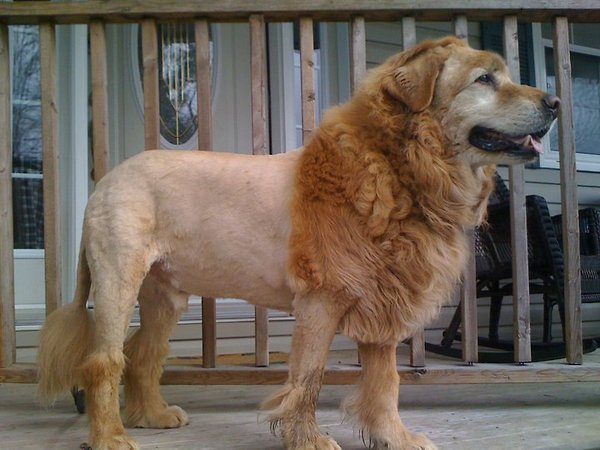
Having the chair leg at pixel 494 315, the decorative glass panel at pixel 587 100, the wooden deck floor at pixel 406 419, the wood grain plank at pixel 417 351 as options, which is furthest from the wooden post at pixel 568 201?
the decorative glass panel at pixel 587 100

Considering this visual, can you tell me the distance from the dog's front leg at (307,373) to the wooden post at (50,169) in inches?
53.3

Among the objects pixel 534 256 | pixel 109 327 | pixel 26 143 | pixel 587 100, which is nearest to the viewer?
pixel 109 327

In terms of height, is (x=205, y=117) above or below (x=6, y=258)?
above

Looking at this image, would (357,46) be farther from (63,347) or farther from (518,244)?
(63,347)

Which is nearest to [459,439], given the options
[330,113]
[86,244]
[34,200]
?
[330,113]

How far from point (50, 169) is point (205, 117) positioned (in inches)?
32.0

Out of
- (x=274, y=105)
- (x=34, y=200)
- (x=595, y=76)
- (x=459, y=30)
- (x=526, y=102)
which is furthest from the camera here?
(x=595, y=76)

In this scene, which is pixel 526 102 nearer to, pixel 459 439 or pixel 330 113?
pixel 330 113

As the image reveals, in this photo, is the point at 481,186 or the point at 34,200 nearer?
the point at 481,186

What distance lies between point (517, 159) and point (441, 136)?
0.99 feet

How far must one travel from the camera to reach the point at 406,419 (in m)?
2.62

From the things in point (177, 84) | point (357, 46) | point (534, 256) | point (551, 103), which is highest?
point (177, 84)

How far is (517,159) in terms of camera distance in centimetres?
211

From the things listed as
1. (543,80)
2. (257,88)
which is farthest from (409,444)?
(543,80)
